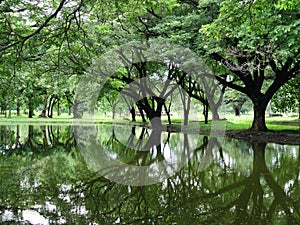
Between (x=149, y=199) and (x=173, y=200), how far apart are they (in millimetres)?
396

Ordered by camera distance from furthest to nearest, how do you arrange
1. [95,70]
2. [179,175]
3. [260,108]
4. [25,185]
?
[95,70], [260,108], [179,175], [25,185]

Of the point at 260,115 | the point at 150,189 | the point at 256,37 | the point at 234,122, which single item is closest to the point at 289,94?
the point at 260,115

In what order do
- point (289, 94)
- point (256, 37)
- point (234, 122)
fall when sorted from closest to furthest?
1. point (256, 37)
2. point (289, 94)
3. point (234, 122)

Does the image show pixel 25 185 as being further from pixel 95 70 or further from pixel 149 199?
pixel 95 70

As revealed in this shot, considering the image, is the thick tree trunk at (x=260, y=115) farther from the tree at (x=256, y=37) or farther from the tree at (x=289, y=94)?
the tree at (x=289, y=94)

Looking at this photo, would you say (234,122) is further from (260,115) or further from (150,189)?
(150,189)

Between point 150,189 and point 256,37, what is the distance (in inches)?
317

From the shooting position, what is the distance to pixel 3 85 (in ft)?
30.0

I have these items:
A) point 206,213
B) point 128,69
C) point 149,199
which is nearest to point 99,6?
point 149,199

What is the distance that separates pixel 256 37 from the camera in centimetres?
1166

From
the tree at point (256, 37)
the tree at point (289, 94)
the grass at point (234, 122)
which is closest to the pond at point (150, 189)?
the tree at point (256, 37)

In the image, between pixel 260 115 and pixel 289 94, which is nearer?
pixel 260 115

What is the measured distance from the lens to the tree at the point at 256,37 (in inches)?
245

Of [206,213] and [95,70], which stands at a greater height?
[95,70]
